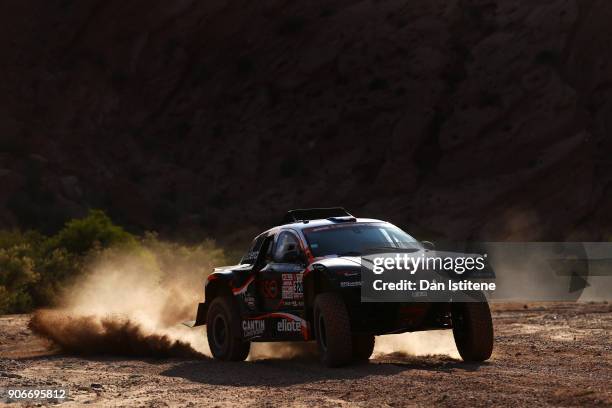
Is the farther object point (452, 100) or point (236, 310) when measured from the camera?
point (452, 100)

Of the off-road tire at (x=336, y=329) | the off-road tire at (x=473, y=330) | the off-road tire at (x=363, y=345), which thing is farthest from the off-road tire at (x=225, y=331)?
the off-road tire at (x=473, y=330)

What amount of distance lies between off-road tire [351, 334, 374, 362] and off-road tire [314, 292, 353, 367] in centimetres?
88

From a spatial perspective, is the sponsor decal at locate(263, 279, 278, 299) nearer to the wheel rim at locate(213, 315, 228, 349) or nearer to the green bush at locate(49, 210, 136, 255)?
the wheel rim at locate(213, 315, 228, 349)

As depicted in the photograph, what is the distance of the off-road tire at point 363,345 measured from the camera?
1306 cm

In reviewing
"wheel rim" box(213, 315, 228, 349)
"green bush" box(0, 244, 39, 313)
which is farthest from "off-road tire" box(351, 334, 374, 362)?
"green bush" box(0, 244, 39, 313)

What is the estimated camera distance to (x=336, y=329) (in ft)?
39.3

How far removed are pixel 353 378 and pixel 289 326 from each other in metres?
2.03

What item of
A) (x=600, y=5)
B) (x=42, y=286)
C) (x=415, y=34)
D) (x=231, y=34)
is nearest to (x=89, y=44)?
(x=231, y=34)

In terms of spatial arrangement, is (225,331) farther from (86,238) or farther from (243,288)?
(86,238)

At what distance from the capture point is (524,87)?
161ft

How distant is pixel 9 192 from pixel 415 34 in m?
19.8

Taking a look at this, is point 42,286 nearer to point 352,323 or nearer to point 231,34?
point 352,323

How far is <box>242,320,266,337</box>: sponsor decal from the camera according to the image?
13.9m

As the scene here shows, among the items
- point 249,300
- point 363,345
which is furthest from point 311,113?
point 363,345
